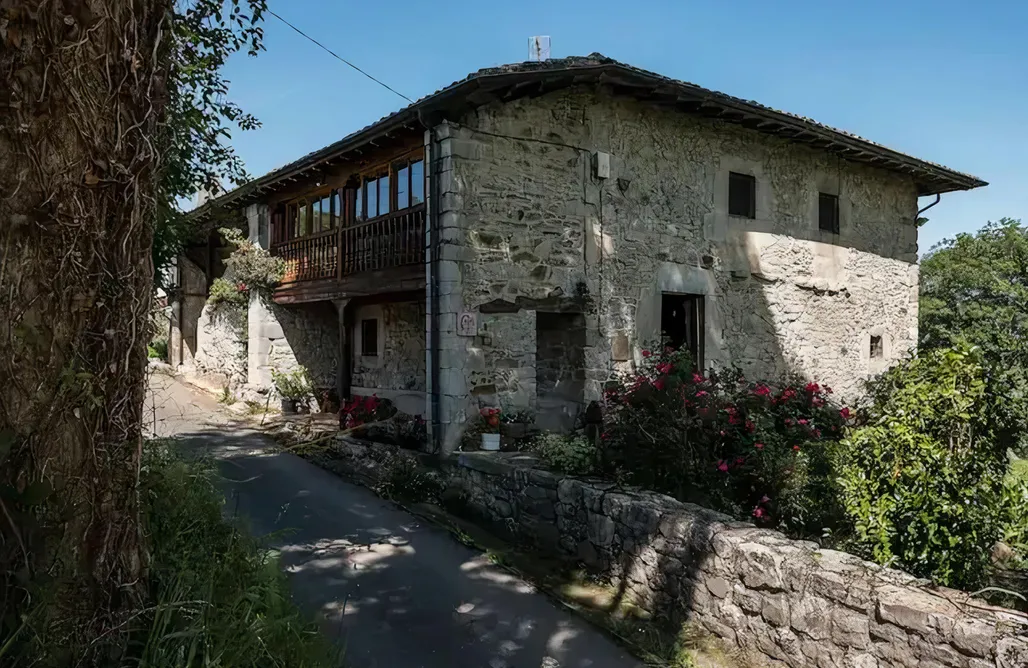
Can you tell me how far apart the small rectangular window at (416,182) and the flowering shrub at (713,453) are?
3.82 metres

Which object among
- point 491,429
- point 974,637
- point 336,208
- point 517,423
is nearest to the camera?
point 974,637

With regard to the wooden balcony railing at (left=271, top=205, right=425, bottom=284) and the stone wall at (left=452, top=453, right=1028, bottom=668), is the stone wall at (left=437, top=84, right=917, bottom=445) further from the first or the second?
the stone wall at (left=452, top=453, right=1028, bottom=668)

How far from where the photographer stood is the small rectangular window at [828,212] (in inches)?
442

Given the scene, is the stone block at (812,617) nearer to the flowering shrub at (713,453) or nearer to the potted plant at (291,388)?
the flowering shrub at (713,453)

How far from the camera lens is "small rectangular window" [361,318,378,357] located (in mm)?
11797

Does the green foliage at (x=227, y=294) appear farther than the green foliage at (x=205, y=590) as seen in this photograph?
Yes

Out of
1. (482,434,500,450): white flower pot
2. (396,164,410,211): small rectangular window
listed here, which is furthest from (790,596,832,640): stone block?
(396,164,410,211): small rectangular window

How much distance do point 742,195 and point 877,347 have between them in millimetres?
4538

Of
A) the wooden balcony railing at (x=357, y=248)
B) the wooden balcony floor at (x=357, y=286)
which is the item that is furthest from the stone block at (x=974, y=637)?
the wooden balcony railing at (x=357, y=248)

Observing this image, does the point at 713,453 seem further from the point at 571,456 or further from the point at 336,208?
the point at 336,208

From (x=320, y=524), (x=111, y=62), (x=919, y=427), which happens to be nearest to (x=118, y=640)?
(x=111, y=62)

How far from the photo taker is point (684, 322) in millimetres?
10125

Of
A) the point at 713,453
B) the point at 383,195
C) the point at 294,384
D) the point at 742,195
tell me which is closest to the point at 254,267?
the point at 294,384

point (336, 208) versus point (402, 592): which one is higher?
point (336, 208)
